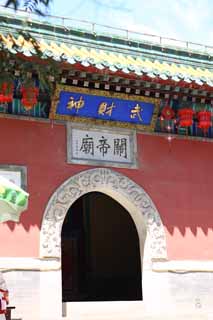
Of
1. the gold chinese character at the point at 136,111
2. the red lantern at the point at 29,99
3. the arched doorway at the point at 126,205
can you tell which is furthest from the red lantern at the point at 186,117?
the red lantern at the point at 29,99

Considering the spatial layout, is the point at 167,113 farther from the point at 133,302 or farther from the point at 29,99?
the point at 133,302

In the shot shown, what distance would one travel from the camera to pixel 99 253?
1166cm

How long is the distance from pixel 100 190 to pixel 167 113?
150 centimetres

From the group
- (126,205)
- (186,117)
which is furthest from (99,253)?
(186,117)

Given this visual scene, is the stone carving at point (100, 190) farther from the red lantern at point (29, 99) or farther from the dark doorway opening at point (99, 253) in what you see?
the dark doorway opening at point (99, 253)

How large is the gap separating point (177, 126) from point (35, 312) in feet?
11.3

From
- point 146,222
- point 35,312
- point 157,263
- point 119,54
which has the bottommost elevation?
point 35,312

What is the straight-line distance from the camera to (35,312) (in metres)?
7.29

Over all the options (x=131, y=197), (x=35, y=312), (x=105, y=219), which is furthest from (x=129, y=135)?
(x=105, y=219)

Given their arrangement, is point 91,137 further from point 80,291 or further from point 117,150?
point 80,291

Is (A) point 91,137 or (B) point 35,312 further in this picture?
(A) point 91,137

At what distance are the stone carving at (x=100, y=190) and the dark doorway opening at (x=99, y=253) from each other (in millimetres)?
2871

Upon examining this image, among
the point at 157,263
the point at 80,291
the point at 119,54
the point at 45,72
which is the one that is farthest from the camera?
the point at 80,291

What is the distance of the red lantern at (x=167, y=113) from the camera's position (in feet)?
28.2
